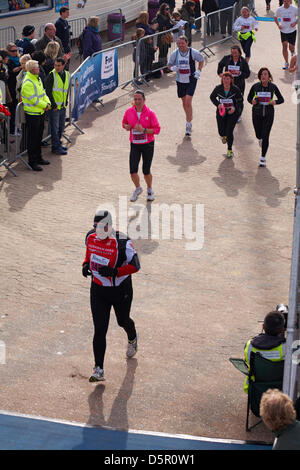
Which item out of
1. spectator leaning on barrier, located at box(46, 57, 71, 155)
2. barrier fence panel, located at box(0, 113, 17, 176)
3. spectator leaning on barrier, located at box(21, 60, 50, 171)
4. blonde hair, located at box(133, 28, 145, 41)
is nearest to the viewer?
spectator leaning on barrier, located at box(21, 60, 50, 171)

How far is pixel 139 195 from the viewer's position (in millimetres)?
13086

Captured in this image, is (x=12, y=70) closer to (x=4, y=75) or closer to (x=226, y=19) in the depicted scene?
(x=4, y=75)

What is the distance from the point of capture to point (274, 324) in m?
7.36

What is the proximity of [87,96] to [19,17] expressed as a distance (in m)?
5.08

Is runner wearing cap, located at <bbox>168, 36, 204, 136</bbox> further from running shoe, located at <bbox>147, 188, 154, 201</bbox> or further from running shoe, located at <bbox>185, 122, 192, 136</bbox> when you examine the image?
running shoe, located at <bbox>147, 188, 154, 201</bbox>

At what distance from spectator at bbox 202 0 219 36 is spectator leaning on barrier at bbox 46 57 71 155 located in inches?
379

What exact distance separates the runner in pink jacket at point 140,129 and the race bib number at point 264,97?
8.01 feet

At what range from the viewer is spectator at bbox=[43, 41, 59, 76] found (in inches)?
584

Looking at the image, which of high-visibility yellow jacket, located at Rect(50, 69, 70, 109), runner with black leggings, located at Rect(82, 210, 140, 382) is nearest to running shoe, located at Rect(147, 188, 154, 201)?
high-visibility yellow jacket, located at Rect(50, 69, 70, 109)

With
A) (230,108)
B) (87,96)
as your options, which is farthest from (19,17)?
(230,108)

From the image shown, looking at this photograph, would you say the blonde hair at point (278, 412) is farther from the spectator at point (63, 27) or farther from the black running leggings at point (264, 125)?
the spectator at point (63, 27)

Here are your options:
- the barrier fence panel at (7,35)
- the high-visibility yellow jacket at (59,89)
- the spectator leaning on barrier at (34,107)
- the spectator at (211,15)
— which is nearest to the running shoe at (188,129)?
the high-visibility yellow jacket at (59,89)

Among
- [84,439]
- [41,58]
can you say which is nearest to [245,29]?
[41,58]

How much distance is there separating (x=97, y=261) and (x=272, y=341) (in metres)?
1.86
